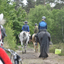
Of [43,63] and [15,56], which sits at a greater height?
[15,56]

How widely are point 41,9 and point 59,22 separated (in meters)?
6.36

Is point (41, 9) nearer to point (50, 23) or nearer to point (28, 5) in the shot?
point (50, 23)

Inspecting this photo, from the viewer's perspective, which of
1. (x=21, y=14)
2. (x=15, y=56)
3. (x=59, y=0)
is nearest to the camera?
(x=15, y=56)

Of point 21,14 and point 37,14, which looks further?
point 37,14

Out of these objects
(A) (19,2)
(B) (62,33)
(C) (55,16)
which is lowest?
(B) (62,33)

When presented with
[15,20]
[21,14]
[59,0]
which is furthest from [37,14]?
[15,20]

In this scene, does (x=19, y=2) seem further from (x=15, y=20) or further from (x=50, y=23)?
(x=15, y=20)

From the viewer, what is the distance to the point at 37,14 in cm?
5088

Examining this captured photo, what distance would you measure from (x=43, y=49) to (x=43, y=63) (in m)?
0.96

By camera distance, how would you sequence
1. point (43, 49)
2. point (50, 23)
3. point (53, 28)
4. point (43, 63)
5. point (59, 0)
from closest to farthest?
point (43, 63) < point (43, 49) < point (50, 23) < point (53, 28) < point (59, 0)

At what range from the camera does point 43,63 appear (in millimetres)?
7570

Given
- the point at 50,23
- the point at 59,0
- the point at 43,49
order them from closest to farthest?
the point at 43,49
the point at 50,23
the point at 59,0

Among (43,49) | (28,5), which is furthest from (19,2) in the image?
(43,49)

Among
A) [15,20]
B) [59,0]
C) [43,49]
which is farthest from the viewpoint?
[59,0]
